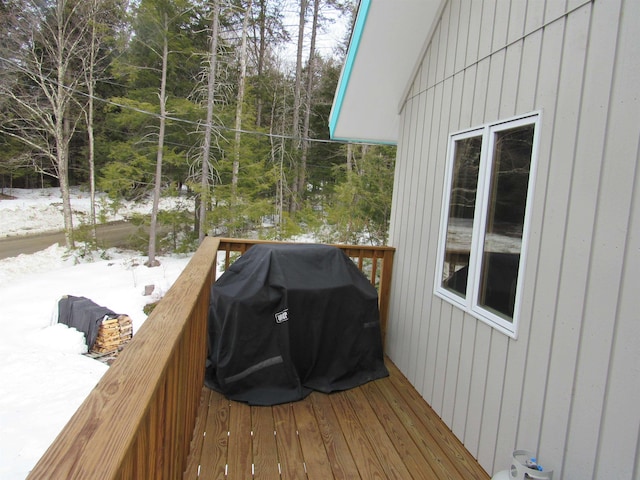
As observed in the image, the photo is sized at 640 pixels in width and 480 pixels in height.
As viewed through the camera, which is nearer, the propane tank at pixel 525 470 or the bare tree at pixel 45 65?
the propane tank at pixel 525 470

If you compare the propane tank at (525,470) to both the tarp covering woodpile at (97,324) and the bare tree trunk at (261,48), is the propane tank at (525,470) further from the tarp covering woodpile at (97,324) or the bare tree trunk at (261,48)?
the bare tree trunk at (261,48)

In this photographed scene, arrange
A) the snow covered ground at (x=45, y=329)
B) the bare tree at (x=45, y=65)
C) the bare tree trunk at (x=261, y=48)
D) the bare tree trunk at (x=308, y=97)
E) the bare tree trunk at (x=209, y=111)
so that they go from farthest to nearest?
the bare tree trunk at (x=261, y=48) < the bare tree trunk at (x=308, y=97) < the bare tree at (x=45, y=65) < the bare tree trunk at (x=209, y=111) < the snow covered ground at (x=45, y=329)

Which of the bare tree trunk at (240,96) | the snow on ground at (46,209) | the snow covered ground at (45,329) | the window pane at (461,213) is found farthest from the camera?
the snow on ground at (46,209)

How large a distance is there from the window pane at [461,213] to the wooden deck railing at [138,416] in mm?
1588

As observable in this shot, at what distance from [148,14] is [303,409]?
1330 centimetres

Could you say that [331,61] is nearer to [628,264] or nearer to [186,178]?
[186,178]

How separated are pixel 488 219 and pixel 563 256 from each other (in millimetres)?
657

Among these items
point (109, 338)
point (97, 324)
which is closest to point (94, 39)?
point (97, 324)

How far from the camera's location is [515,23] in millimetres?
2186

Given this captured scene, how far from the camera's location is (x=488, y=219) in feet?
7.76

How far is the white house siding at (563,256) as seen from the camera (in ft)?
4.78

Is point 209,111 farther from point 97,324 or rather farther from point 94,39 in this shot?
point 97,324

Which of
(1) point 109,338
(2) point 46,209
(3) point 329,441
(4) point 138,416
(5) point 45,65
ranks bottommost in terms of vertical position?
(1) point 109,338

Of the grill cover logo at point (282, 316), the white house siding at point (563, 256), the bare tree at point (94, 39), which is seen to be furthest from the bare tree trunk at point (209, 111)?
the white house siding at point (563, 256)
